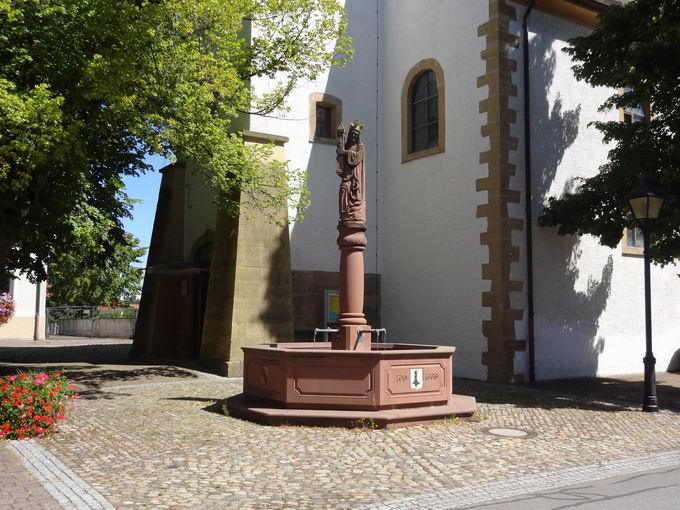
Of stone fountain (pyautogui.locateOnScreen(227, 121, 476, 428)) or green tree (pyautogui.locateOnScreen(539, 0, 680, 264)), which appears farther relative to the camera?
green tree (pyautogui.locateOnScreen(539, 0, 680, 264))

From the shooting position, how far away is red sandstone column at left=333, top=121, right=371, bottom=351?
10.3m

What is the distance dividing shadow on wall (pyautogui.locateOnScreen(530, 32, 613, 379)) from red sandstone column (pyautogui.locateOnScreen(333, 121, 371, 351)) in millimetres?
6220

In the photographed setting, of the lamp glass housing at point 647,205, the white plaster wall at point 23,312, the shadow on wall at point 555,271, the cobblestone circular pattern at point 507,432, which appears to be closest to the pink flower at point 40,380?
the cobblestone circular pattern at point 507,432

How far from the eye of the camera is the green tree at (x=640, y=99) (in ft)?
39.0

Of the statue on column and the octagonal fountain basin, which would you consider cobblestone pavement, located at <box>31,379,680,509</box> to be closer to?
the octagonal fountain basin

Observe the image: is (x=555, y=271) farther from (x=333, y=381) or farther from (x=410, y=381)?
(x=333, y=381)

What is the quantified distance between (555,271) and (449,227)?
2.67 meters

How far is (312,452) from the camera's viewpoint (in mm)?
7750

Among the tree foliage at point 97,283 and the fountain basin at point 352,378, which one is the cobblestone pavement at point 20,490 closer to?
the fountain basin at point 352,378

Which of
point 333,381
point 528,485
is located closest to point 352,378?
→ point 333,381

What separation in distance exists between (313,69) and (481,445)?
28.2 feet

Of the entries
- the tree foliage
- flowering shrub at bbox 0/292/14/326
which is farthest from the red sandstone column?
the tree foliage

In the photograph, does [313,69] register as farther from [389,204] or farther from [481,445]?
[481,445]

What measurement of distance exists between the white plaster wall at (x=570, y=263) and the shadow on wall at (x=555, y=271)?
0.08 feet
